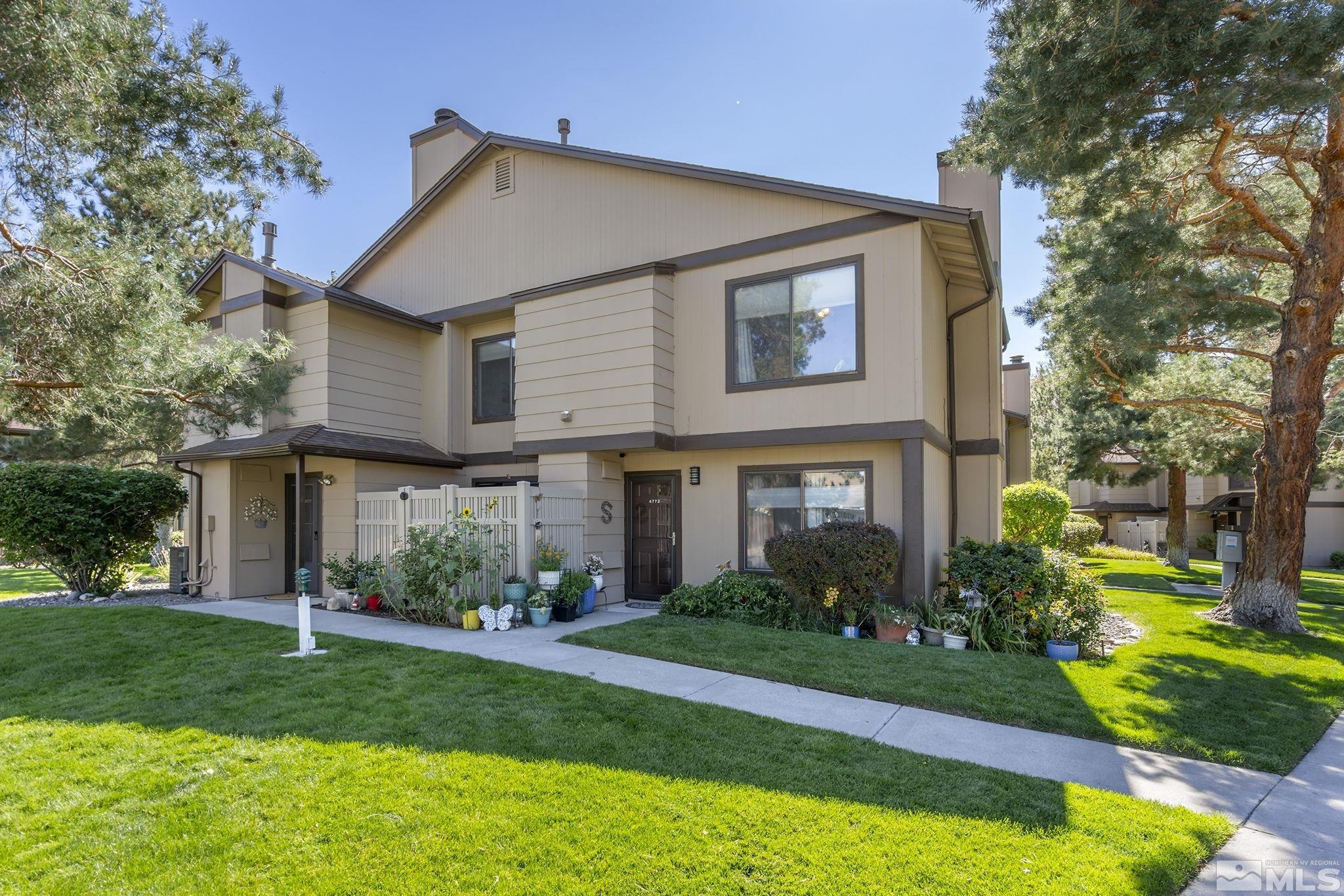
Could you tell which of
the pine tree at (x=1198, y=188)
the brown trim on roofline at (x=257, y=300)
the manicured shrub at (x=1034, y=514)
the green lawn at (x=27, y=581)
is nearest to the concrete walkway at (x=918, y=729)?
the pine tree at (x=1198, y=188)

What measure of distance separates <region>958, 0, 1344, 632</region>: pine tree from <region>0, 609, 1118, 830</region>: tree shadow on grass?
19.9 feet

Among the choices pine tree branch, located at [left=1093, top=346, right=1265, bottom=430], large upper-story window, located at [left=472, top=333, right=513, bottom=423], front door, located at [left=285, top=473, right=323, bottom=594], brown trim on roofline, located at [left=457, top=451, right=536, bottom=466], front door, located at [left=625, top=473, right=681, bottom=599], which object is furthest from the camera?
large upper-story window, located at [left=472, top=333, right=513, bottom=423]

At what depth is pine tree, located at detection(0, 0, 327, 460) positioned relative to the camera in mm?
4816

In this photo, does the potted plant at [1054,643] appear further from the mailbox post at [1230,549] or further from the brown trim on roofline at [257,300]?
the brown trim on roofline at [257,300]

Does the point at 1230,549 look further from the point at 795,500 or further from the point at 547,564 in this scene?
the point at 547,564

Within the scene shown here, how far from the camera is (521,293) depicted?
10938 mm

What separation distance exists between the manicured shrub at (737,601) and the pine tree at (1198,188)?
18.7 feet

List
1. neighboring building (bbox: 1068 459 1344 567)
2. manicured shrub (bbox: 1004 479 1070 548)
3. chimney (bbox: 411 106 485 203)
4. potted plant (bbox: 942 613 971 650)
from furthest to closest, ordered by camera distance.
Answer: neighboring building (bbox: 1068 459 1344 567), manicured shrub (bbox: 1004 479 1070 548), chimney (bbox: 411 106 485 203), potted plant (bbox: 942 613 971 650)

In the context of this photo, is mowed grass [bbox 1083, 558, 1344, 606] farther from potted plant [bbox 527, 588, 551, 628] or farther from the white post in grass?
the white post in grass

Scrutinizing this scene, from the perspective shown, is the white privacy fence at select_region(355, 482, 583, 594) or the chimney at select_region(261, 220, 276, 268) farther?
the chimney at select_region(261, 220, 276, 268)

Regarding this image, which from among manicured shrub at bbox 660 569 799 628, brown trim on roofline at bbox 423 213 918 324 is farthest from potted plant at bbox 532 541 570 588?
brown trim on roofline at bbox 423 213 918 324

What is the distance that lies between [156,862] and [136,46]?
5733 mm

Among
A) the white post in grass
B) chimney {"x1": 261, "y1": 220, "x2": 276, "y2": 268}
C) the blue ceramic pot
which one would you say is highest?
chimney {"x1": 261, "y1": 220, "x2": 276, "y2": 268}

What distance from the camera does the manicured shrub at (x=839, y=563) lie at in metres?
8.05
